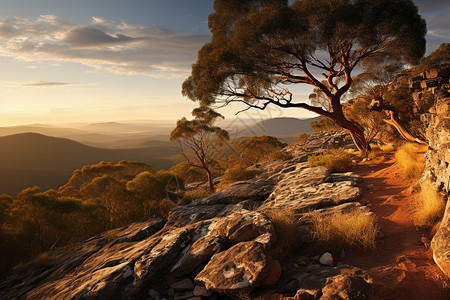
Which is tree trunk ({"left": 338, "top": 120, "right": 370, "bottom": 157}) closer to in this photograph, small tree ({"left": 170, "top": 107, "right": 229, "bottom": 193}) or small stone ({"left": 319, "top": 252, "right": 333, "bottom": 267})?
small stone ({"left": 319, "top": 252, "right": 333, "bottom": 267})

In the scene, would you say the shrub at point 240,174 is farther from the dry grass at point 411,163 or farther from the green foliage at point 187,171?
the green foliage at point 187,171

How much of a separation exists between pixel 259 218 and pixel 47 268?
8219 millimetres

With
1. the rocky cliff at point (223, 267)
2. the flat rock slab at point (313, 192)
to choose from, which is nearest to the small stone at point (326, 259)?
the rocky cliff at point (223, 267)

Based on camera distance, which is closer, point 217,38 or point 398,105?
point 217,38

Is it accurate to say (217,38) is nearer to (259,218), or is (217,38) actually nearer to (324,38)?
(324,38)

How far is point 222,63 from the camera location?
39.8 feet

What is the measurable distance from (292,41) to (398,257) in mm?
10562

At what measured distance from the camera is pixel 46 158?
109188 mm

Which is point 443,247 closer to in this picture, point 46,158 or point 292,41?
point 292,41

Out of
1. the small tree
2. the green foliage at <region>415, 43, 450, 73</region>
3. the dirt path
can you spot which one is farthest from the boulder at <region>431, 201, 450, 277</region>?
the green foliage at <region>415, 43, 450, 73</region>

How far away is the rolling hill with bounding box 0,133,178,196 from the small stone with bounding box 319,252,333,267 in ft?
238

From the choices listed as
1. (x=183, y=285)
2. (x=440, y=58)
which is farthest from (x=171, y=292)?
(x=440, y=58)

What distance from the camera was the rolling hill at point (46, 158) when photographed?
229ft

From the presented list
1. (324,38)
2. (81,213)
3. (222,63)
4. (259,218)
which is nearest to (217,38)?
(222,63)
